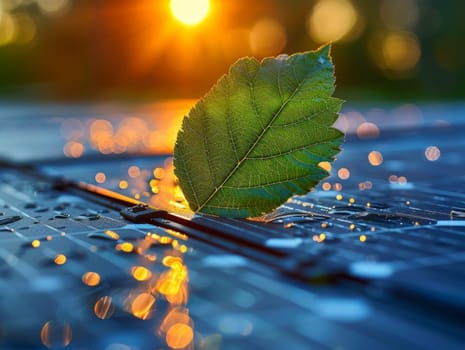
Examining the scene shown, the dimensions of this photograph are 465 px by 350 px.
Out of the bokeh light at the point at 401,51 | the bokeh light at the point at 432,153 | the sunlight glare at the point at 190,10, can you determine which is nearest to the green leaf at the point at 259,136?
the bokeh light at the point at 432,153

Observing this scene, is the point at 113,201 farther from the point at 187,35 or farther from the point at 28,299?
the point at 187,35

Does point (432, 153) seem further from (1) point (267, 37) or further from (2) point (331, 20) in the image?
(2) point (331, 20)

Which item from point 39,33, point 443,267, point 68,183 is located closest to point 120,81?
point 39,33

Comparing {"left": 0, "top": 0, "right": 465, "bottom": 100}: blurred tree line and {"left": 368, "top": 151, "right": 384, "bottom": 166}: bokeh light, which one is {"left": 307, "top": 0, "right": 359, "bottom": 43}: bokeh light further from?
{"left": 368, "top": 151, "right": 384, "bottom": 166}: bokeh light

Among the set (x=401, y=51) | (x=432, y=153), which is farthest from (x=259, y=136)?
(x=401, y=51)

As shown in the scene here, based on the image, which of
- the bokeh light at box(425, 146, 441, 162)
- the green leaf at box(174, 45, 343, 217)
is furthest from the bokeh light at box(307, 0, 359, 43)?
the green leaf at box(174, 45, 343, 217)
